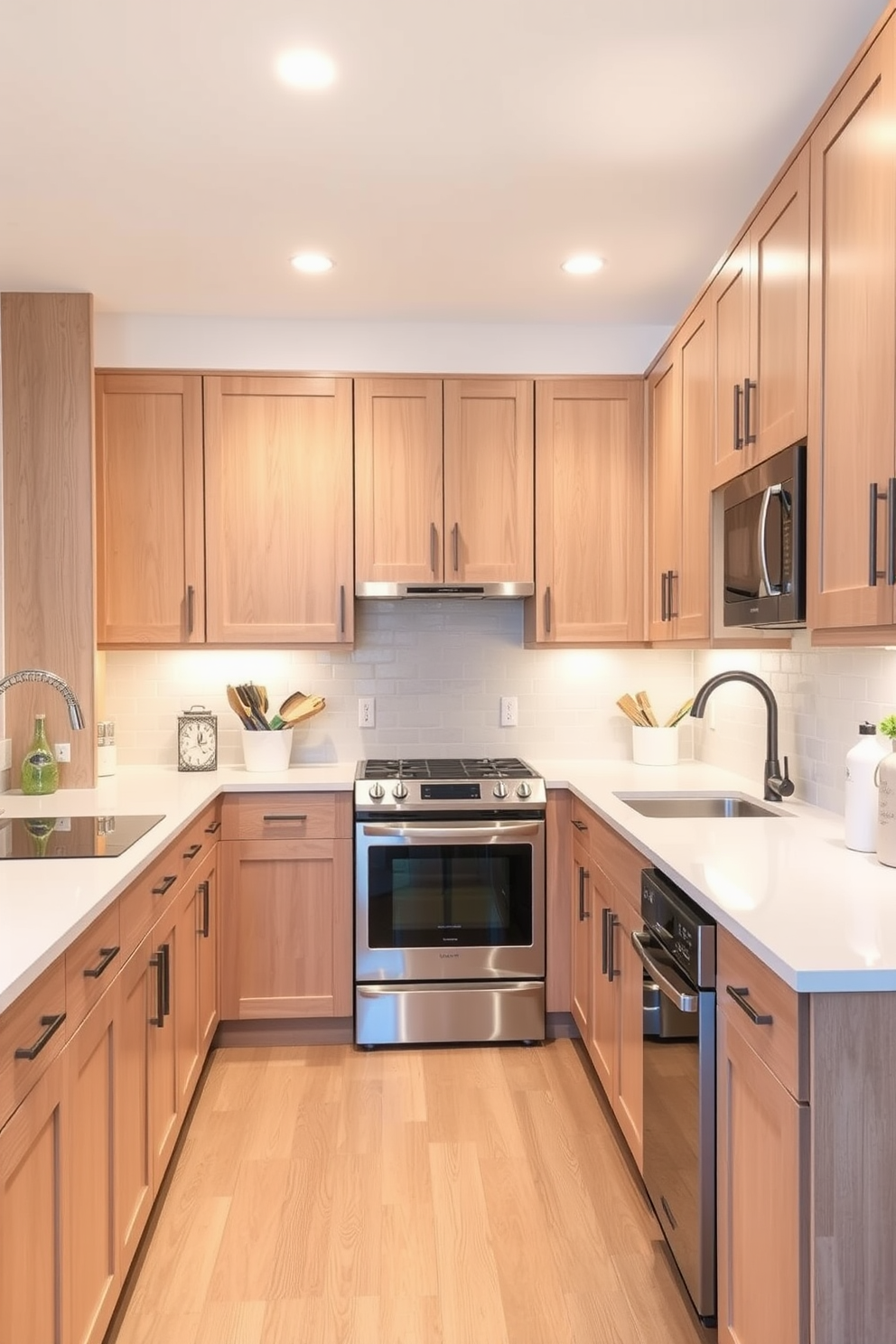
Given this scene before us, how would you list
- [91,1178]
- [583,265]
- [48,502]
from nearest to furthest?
[91,1178]
[583,265]
[48,502]

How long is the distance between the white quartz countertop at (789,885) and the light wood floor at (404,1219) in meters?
0.90

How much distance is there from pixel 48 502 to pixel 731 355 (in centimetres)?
222

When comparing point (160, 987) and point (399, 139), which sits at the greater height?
point (399, 139)

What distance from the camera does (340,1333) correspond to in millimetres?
1911

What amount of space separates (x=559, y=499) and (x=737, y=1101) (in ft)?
7.83

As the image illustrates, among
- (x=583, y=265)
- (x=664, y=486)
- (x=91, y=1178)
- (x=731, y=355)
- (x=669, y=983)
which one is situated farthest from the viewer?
(x=664, y=486)

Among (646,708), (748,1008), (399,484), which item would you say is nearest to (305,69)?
(399,484)

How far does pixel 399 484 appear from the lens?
3.52 m

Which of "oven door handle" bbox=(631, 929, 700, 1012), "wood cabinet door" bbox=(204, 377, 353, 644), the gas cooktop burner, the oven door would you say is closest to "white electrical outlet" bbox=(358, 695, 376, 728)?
the gas cooktop burner

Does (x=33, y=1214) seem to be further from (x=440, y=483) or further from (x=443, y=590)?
(x=440, y=483)

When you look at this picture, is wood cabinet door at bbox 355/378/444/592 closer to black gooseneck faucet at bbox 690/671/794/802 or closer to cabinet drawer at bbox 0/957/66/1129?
black gooseneck faucet at bbox 690/671/794/802

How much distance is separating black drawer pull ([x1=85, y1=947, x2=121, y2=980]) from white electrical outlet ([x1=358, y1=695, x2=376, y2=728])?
2004 millimetres

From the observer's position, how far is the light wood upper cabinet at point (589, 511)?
3568 millimetres

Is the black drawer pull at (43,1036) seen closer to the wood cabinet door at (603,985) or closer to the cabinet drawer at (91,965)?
the cabinet drawer at (91,965)
